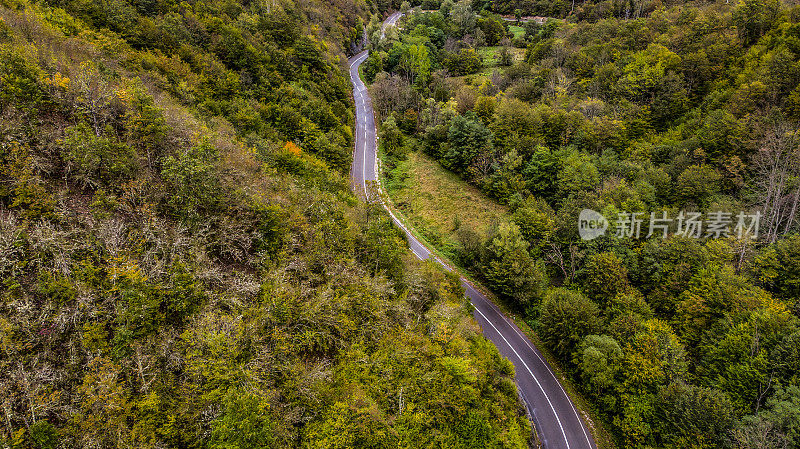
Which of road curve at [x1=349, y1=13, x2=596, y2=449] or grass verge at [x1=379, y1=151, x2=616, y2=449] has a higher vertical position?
grass verge at [x1=379, y1=151, x2=616, y2=449]

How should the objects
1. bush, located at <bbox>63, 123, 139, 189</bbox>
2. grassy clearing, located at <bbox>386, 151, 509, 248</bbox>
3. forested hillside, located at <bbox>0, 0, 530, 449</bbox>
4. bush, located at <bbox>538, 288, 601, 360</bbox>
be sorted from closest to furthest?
forested hillside, located at <bbox>0, 0, 530, 449</bbox>, bush, located at <bbox>63, 123, 139, 189</bbox>, bush, located at <bbox>538, 288, 601, 360</bbox>, grassy clearing, located at <bbox>386, 151, 509, 248</bbox>

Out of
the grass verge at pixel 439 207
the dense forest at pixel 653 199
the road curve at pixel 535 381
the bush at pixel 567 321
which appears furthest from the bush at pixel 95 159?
the bush at pixel 567 321

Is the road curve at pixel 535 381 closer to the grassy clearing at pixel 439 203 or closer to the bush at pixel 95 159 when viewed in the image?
the grassy clearing at pixel 439 203

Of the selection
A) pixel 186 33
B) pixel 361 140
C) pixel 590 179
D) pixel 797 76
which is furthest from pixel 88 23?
pixel 797 76

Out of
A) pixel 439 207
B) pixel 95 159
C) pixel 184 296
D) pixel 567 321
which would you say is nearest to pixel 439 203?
pixel 439 207

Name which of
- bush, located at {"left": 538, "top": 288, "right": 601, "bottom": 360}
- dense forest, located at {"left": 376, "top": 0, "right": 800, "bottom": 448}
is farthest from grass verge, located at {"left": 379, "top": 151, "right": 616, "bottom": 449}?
bush, located at {"left": 538, "top": 288, "right": 601, "bottom": 360}

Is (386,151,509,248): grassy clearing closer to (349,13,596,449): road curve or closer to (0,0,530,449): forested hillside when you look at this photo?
(349,13,596,449): road curve
